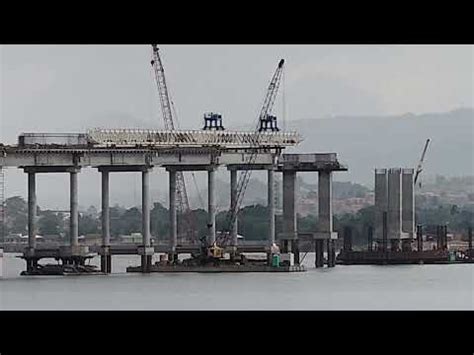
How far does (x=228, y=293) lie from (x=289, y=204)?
26.4 metres

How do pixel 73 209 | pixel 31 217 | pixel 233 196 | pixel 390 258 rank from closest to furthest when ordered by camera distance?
1. pixel 73 209
2. pixel 31 217
3. pixel 233 196
4. pixel 390 258

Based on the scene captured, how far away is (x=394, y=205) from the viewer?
249 feet

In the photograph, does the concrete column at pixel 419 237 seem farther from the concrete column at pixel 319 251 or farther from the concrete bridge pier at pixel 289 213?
the concrete bridge pier at pixel 289 213

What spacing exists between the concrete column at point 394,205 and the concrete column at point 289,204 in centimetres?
1386

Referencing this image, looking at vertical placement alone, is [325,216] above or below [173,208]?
below

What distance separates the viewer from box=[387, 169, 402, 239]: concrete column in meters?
75.3

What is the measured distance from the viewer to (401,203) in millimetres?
76062

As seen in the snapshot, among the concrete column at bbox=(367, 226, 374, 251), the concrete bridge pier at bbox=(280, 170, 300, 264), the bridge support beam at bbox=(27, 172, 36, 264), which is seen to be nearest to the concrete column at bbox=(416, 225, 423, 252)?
the concrete column at bbox=(367, 226, 374, 251)

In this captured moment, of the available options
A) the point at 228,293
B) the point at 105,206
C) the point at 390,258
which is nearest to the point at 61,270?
the point at 105,206

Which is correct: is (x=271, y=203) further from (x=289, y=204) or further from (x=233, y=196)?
(x=289, y=204)

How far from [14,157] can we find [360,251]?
2957 cm

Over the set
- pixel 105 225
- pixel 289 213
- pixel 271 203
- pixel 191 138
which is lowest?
pixel 105 225

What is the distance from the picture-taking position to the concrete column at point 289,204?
203 feet

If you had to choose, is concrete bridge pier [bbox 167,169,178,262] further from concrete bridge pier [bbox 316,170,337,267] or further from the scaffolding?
concrete bridge pier [bbox 316,170,337,267]
